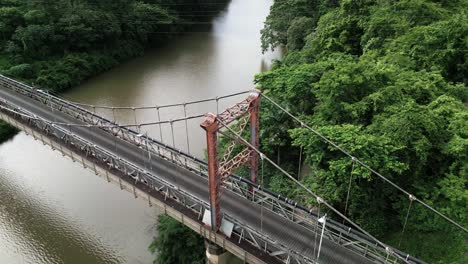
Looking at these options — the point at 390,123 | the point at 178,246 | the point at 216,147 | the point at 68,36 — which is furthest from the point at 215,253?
the point at 68,36

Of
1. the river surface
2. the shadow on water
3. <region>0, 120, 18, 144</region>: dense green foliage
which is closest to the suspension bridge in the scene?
the river surface

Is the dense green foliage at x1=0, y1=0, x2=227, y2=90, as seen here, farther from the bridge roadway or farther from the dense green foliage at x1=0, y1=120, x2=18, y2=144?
the bridge roadway

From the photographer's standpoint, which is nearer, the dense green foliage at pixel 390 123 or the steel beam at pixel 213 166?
the steel beam at pixel 213 166

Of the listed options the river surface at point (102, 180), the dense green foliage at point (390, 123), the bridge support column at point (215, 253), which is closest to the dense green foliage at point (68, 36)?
the river surface at point (102, 180)

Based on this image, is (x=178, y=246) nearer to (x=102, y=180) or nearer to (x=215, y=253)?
(x=215, y=253)

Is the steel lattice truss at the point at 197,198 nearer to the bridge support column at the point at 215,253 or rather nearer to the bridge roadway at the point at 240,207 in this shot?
the bridge roadway at the point at 240,207

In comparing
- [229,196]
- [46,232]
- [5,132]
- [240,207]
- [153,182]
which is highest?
[153,182]

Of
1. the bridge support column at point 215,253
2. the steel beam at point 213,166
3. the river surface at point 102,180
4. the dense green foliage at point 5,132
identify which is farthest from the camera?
the dense green foliage at point 5,132
